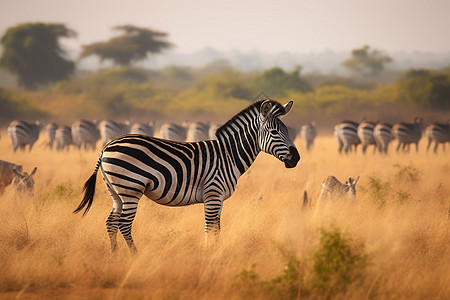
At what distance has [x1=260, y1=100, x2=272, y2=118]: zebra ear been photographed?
710 cm

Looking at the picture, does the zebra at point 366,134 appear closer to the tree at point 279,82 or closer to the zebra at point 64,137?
the zebra at point 64,137

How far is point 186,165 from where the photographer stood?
6.80 metres

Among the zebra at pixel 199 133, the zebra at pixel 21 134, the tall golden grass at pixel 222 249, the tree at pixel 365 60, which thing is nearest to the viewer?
the tall golden grass at pixel 222 249

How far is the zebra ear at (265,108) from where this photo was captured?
7098 millimetres

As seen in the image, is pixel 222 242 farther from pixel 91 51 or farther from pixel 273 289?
pixel 91 51

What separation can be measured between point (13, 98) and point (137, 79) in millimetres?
23774

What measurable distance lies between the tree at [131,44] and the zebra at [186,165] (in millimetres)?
63396

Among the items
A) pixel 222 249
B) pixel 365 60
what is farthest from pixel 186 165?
pixel 365 60

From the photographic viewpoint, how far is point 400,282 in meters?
5.77

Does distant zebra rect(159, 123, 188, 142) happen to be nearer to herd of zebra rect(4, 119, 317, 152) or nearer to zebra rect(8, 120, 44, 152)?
herd of zebra rect(4, 119, 317, 152)

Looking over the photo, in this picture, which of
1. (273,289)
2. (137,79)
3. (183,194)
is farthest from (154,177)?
(137,79)

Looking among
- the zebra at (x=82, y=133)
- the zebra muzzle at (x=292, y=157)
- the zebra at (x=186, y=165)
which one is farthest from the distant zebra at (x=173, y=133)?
the zebra muzzle at (x=292, y=157)

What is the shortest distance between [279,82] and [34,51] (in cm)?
3005

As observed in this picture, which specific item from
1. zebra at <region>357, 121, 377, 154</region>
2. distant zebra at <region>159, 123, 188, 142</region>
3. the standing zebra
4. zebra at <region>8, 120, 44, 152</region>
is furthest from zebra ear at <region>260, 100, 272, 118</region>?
distant zebra at <region>159, 123, 188, 142</region>
